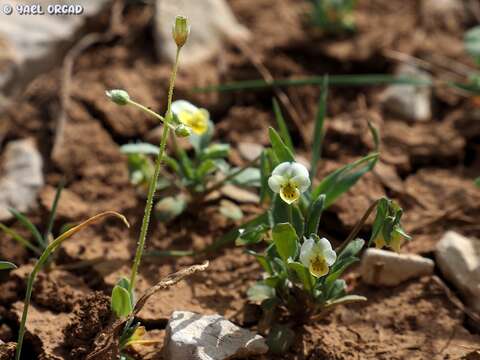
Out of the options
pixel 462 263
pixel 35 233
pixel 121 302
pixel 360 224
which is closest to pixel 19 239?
pixel 35 233

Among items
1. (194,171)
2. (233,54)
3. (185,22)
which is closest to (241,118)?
(233,54)

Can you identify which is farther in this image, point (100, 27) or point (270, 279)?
point (100, 27)

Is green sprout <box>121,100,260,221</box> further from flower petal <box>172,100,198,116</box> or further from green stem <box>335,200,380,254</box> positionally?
green stem <box>335,200,380,254</box>

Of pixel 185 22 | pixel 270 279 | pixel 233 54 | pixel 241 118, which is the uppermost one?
pixel 185 22

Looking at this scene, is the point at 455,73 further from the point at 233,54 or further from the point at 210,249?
the point at 210,249

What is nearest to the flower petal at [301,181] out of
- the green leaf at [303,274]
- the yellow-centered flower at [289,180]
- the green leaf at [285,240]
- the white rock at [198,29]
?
the yellow-centered flower at [289,180]
